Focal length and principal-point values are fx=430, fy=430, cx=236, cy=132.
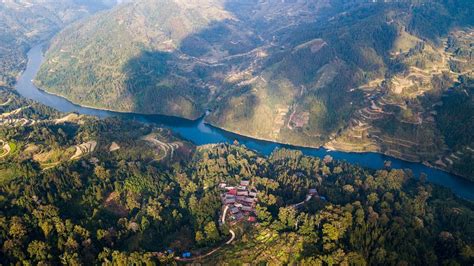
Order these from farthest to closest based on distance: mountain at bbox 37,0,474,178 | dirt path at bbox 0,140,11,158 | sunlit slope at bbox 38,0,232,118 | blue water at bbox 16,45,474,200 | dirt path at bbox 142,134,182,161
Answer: sunlit slope at bbox 38,0,232,118
mountain at bbox 37,0,474,178
dirt path at bbox 142,134,182,161
blue water at bbox 16,45,474,200
dirt path at bbox 0,140,11,158

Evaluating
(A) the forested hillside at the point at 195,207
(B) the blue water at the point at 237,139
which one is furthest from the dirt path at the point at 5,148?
(B) the blue water at the point at 237,139

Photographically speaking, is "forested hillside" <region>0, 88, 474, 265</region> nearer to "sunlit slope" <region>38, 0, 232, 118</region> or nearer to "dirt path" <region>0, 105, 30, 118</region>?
"dirt path" <region>0, 105, 30, 118</region>

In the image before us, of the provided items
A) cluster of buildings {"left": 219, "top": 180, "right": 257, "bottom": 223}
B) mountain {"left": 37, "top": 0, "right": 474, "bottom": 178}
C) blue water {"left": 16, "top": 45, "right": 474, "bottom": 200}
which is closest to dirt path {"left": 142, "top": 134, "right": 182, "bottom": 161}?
blue water {"left": 16, "top": 45, "right": 474, "bottom": 200}

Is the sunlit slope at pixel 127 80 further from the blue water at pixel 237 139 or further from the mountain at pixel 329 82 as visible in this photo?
the blue water at pixel 237 139

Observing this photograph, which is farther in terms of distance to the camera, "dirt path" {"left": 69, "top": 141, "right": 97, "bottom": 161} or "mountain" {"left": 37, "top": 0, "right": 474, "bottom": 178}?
"mountain" {"left": 37, "top": 0, "right": 474, "bottom": 178}

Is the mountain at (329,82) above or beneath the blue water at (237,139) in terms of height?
above
